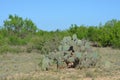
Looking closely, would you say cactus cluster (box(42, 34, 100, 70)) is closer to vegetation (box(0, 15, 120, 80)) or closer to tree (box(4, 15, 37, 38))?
vegetation (box(0, 15, 120, 80))

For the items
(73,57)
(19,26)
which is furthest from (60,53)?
(19,26)

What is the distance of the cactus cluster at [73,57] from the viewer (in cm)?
1797

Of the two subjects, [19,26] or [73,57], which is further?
[19,26]

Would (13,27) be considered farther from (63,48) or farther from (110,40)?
(63,48)

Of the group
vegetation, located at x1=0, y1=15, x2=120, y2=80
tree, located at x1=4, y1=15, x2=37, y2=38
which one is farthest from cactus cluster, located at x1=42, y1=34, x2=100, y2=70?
tree, located at x1=4, y1=15, x2=37, y2=38

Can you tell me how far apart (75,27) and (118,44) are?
9.10m

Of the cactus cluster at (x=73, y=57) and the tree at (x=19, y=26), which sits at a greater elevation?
the tree at (x=19, y=26)

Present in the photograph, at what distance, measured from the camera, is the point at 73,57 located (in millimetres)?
18078

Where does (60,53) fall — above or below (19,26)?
below

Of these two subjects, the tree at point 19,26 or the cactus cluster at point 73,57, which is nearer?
the cactus cluster at point 73,57

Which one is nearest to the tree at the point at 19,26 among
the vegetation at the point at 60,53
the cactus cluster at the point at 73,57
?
the vegetation at the point at 60,53

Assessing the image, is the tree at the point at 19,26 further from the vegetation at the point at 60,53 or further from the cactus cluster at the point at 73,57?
the cactus cluster at the point at 73,57

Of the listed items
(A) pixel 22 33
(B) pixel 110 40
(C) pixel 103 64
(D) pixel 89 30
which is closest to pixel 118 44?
(B) pixel 110 40

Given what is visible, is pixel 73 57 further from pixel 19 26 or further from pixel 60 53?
pixel 19 26
